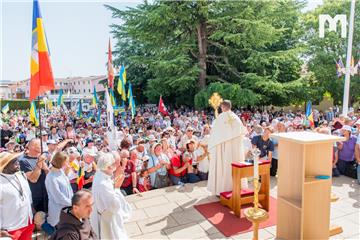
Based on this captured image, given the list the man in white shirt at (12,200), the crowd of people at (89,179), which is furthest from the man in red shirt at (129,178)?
the man in white shirt at (12,200)

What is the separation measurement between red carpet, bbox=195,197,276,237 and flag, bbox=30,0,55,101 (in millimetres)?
3867

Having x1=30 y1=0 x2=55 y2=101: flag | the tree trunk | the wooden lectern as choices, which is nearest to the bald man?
x1=30 y1=0 x2=55 y2=101: flag

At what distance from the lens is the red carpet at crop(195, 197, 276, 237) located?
434cm

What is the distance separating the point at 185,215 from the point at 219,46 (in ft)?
55.1

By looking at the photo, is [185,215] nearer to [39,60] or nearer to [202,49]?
[39,60]

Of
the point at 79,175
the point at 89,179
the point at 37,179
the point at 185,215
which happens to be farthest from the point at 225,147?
the point at 37,179

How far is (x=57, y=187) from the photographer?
392 cm

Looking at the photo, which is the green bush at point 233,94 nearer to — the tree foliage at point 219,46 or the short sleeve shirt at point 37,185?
the tree foliage at point 219,46

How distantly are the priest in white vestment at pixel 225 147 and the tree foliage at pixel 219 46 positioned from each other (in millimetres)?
12831

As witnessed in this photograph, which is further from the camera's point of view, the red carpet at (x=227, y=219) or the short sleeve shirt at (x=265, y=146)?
the short sleeve shirt at (x=265, y=146)

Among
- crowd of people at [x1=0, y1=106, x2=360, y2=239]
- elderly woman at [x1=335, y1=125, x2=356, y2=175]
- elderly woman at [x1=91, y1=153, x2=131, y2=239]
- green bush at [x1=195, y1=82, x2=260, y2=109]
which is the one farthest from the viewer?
green bush at [x1=195, y1=82, x2=260, y2=109]

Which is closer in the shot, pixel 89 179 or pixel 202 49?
pixel 89 179

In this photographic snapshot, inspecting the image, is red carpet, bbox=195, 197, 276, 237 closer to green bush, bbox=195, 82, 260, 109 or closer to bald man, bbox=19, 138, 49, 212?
bald man, bbox=19, 138, 49, 212

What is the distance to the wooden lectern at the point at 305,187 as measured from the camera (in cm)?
366
